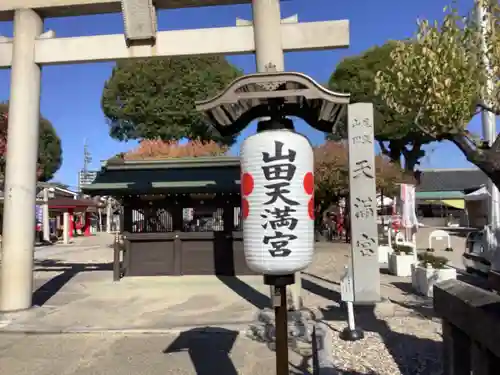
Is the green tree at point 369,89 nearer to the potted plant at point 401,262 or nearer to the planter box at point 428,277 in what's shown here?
the potted plant at point 401,262

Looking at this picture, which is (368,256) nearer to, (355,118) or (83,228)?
(355,118)

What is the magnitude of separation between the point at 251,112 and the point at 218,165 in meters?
8.64

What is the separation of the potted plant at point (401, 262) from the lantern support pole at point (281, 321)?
9.16m

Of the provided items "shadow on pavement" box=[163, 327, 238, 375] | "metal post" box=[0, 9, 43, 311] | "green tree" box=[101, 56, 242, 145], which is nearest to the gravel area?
"shadow on pavement" box=[163, 327, 238, 375]

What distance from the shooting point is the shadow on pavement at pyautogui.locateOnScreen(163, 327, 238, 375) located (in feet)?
17.1

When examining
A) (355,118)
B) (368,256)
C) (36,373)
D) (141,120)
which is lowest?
(36,373)

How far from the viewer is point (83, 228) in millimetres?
41938

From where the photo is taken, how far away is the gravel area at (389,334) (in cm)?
492

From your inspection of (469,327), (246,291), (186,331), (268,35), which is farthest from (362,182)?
(246,291)

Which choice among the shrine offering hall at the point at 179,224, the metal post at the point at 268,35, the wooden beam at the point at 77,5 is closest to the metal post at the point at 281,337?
the metal post at the point at 268,35

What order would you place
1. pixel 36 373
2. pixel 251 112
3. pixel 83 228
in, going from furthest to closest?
pixel 83 228 → pixel 36 373 → pixel 251 112

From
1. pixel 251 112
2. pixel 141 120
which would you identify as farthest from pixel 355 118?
pixel 141 120

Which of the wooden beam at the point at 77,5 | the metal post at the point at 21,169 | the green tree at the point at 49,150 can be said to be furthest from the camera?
the green tree at the point at 49,150

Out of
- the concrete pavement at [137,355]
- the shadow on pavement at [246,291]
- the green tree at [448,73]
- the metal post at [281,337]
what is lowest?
the concrete pavement at [137,355]
